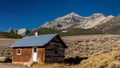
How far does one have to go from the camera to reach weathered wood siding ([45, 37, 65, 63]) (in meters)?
42.9

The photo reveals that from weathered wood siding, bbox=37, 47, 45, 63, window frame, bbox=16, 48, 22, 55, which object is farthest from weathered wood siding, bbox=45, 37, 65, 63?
window frame, bbox=16, 48, 22, 55

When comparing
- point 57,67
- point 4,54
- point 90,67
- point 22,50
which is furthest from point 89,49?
point 90,67

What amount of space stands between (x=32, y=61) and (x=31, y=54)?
1.83m

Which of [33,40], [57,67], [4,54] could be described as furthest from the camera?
[4,54]

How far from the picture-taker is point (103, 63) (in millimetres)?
28344

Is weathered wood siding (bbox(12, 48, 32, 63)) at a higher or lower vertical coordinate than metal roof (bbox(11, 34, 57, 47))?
lower

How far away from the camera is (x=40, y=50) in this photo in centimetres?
4272

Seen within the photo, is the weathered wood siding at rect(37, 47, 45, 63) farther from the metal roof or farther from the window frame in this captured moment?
the window frame

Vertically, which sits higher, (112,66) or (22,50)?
(22,50)

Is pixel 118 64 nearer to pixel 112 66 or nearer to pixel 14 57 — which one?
pixel 112 66

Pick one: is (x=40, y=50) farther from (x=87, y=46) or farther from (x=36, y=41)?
(x=87, y=46)

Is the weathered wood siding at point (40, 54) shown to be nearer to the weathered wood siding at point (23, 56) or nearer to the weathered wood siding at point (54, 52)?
the weathered wood siding at point (54, 52)

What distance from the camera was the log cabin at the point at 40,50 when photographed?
140ft

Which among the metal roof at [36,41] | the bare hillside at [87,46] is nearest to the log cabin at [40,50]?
the metal roof at [36,41]
